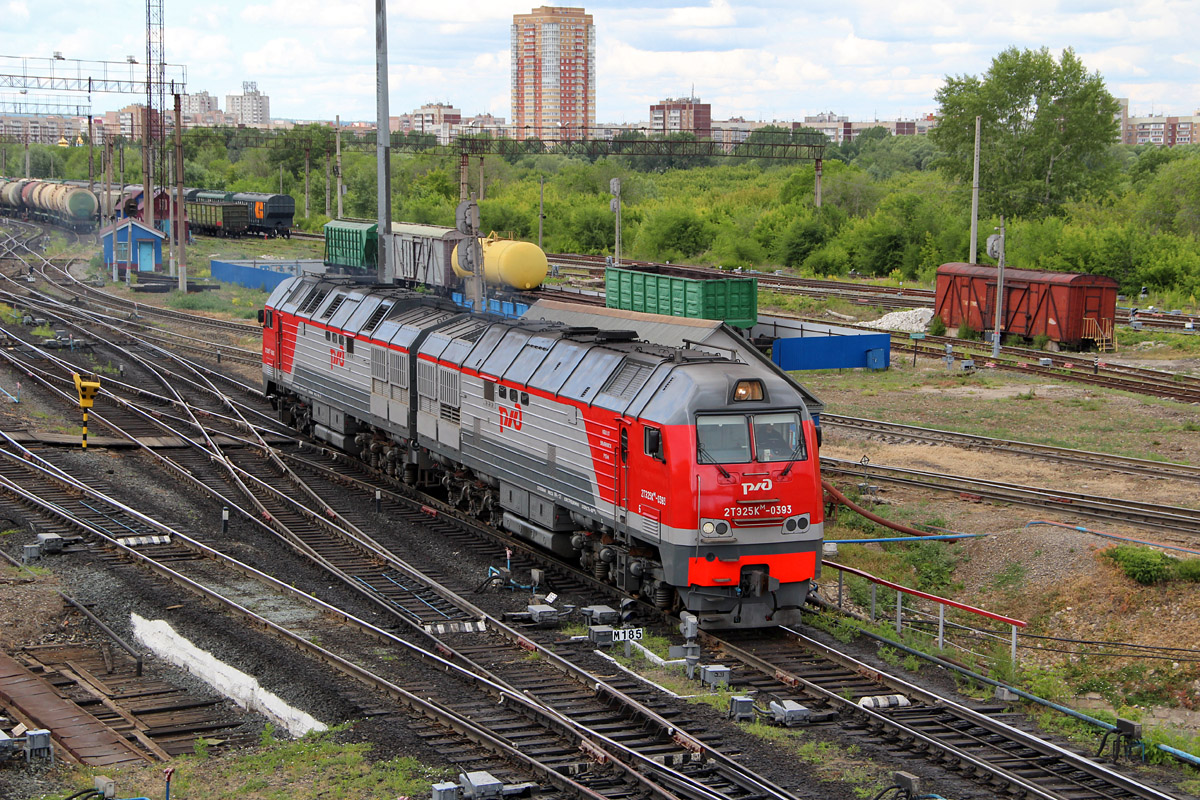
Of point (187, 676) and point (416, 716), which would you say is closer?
point (416, 716)

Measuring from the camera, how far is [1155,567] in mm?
19344

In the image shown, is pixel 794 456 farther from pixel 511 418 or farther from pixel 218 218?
pixel 218 218

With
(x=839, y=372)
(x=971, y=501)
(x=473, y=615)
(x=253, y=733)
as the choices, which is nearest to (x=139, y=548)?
(x=473, y=615)

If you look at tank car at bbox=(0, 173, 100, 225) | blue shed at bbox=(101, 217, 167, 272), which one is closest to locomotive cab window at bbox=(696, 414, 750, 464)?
blue shed at bbox=(101, 217, 167, 272)

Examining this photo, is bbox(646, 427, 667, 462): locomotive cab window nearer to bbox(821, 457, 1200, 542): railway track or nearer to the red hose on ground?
the red hose on ground

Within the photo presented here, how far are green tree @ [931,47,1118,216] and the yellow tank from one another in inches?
1533

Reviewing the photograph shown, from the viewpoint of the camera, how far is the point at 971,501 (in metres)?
25.0

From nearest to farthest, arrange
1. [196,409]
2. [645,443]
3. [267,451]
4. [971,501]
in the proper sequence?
[645,443], [971,501], [267,451], [196,409]

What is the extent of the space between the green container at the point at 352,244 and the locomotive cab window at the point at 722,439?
137ft

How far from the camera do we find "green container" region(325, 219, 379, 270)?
190 feet

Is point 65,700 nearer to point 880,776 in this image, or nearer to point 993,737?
point 880,776

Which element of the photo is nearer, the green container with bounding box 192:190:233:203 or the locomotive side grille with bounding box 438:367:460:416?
the locomotive side grille with bounding box 438:367:460:416

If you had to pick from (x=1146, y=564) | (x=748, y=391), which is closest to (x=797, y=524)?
(x=748, y=391)

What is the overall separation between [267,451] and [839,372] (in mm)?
20706
